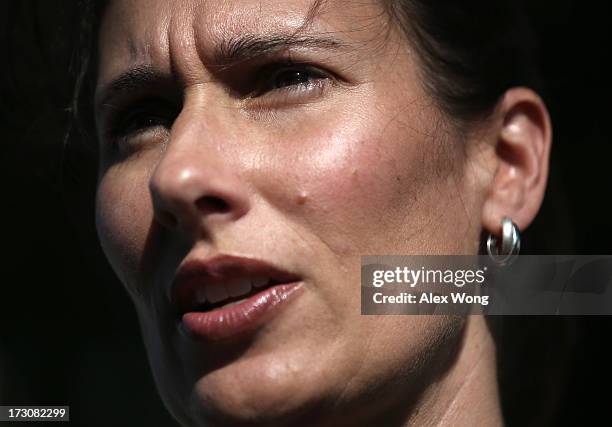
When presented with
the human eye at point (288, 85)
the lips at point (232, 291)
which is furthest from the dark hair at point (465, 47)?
the lips at point (232, 291)

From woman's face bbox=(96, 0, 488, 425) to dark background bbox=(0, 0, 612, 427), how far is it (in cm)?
53

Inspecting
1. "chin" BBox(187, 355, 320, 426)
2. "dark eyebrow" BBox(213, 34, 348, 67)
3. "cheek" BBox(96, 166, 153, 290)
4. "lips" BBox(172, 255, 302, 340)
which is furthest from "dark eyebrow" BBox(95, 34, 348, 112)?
"chin" BBox(187, 355, 320, 426)

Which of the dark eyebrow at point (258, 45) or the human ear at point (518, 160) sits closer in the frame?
the dark eyebrow at point (258, 45)

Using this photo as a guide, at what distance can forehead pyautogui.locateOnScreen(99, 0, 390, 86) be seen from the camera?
185 centimetres

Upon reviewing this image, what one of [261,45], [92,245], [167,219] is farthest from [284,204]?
[92,245]

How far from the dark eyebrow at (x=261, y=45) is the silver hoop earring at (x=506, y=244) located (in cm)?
54

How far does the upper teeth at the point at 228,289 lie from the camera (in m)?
1.75

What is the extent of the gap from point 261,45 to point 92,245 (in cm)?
167

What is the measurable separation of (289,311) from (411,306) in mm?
278

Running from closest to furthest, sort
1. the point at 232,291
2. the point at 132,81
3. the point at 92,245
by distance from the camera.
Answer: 1. the point at 232,291
2. the point at 132,81
3. the point at 92,245

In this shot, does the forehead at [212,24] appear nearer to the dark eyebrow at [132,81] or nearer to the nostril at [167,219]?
the dark eyebrow at [132,81]

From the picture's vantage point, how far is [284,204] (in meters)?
1.74

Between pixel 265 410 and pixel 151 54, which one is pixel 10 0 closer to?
pixel 151 54

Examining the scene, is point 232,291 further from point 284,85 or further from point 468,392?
point 468,392
